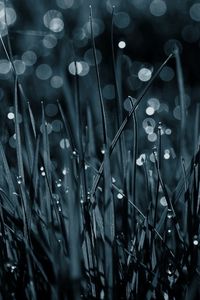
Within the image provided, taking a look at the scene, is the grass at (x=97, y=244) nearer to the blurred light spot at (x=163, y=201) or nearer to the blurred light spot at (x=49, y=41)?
the blurred light spot at (x=163, y=201)

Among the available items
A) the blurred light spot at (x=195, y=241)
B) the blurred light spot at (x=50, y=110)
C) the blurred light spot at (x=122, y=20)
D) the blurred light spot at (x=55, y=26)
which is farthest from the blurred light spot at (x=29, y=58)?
the blurred light spot at (x=195, y=241)

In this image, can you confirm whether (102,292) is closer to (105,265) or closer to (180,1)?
(105,265)

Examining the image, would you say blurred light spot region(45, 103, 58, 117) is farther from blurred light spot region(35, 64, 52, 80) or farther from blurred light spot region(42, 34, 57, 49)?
blurred light spot region(42, 34, 57, 49)

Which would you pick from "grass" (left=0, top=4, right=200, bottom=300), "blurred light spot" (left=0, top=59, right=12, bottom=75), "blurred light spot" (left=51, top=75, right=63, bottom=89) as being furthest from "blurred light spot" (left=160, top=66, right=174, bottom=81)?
"grass" (left=0, top=4, right=200, bottom=300)

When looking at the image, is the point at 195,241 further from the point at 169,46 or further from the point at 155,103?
the point at 169,46

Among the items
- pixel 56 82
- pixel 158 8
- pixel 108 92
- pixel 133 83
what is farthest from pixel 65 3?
pixel 133 83
